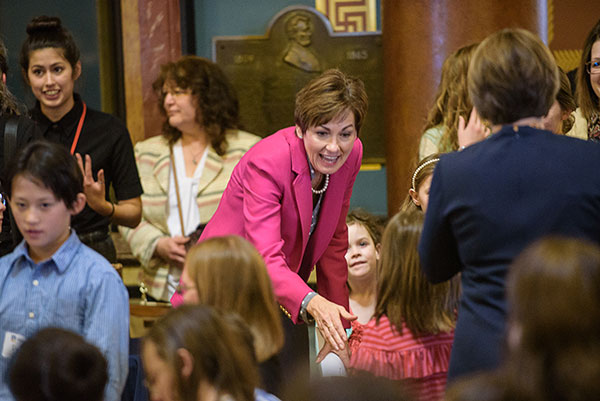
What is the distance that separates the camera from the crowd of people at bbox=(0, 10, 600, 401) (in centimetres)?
173

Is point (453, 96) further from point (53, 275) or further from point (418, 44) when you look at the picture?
point (53, 275)

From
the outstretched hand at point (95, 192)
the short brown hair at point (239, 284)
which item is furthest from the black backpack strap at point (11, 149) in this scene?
the short brown hair at point (239, 284)

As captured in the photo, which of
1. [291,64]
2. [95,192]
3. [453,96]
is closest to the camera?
[95,192]

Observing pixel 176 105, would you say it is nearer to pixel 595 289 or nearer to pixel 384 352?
pixel 384 352

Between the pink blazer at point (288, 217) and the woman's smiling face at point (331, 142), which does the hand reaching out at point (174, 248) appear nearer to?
the pink blazer at point (288, 217)

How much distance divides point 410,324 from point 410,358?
0.34ft

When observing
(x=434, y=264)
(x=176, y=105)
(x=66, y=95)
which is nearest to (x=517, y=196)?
(x=434, y=264)

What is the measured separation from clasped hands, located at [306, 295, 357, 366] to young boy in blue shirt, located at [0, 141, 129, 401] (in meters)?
0.61

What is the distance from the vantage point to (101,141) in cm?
425

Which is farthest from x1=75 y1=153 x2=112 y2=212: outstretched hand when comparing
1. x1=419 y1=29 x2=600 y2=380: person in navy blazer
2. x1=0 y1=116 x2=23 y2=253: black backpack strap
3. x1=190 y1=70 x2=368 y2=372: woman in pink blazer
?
x1=419 y1=29 x2=600 y2=380: person in navy blazer

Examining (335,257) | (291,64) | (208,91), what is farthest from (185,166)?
(291,64)

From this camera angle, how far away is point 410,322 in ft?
9.39

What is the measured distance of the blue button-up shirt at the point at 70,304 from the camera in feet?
8.96

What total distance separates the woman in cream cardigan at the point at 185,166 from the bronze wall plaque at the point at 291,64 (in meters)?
1.42
